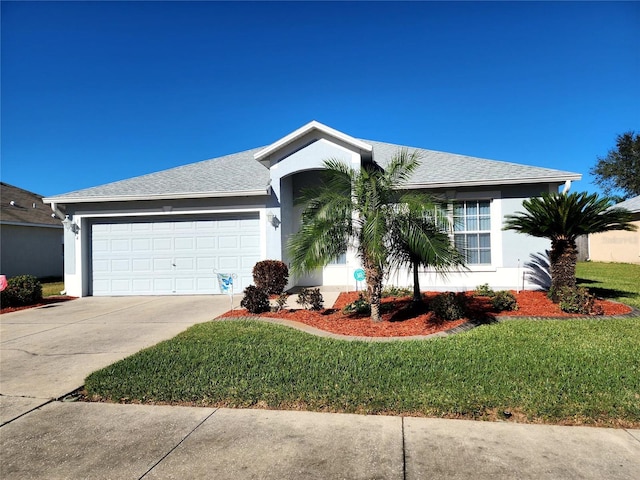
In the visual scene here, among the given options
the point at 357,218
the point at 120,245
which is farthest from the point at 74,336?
the point at 120,245

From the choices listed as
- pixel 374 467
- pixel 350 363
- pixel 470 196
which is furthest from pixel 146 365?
pixel 470 196

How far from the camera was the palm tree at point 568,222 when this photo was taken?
8.93m

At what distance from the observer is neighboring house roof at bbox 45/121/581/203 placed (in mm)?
11727

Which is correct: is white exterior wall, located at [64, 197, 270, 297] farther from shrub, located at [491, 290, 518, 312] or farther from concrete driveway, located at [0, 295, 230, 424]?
shrub, located at [491, 290, 518, 312]

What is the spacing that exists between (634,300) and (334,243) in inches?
327

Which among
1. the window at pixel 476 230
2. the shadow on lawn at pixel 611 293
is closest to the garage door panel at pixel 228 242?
the window at pixel 476 230

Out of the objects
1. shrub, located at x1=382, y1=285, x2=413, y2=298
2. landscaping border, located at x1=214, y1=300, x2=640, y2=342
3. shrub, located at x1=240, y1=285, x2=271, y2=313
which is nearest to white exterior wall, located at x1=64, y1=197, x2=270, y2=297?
shrub, located at x1=240, y1=285, x2=271, y2=313

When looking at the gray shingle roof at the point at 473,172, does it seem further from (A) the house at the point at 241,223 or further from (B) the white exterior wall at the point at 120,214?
(B) the white exterior wall at the point at 120,214

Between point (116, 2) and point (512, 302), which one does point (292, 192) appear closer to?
point (116, 2)

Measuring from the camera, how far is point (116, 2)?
9516 millimetres

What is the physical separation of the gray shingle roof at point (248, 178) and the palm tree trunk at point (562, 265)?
9.12ft

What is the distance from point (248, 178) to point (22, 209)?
15.4 meters

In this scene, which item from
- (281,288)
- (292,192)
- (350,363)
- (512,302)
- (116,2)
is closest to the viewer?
(350,363)

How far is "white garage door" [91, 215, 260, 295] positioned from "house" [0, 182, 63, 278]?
356 inches
